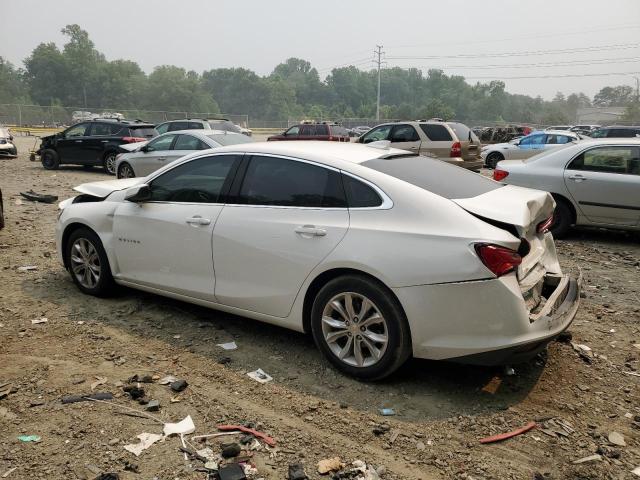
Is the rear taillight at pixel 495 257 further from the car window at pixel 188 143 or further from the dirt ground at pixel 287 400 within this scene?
the car window at pixel 188 143

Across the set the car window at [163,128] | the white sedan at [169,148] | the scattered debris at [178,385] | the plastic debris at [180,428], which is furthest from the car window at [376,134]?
the plastic debris at [180,428]

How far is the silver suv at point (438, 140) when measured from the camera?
1577 centimetres

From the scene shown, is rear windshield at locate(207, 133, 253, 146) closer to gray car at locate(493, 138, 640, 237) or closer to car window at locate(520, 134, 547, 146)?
gray car at locate(493, 138, 640, 237)

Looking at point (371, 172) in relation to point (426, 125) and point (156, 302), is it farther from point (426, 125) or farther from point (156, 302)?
point (426, 125)

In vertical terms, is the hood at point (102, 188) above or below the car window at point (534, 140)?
below

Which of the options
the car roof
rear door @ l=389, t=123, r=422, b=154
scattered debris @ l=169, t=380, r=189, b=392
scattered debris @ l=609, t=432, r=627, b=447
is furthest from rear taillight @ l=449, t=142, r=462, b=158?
scattered debris @ l=169, t=380, r=189, b=392

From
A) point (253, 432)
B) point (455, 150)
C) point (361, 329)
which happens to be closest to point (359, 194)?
point (361, 329)

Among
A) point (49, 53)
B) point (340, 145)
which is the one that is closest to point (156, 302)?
point (340, 145)

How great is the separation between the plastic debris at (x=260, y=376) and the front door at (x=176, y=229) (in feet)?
2.58

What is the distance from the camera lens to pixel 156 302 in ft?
17.5

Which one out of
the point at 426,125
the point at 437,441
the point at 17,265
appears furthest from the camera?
the point at 426,125

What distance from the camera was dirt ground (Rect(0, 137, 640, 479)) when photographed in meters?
2.95

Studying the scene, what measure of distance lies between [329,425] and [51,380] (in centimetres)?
200

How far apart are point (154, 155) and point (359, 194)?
1060 cm
